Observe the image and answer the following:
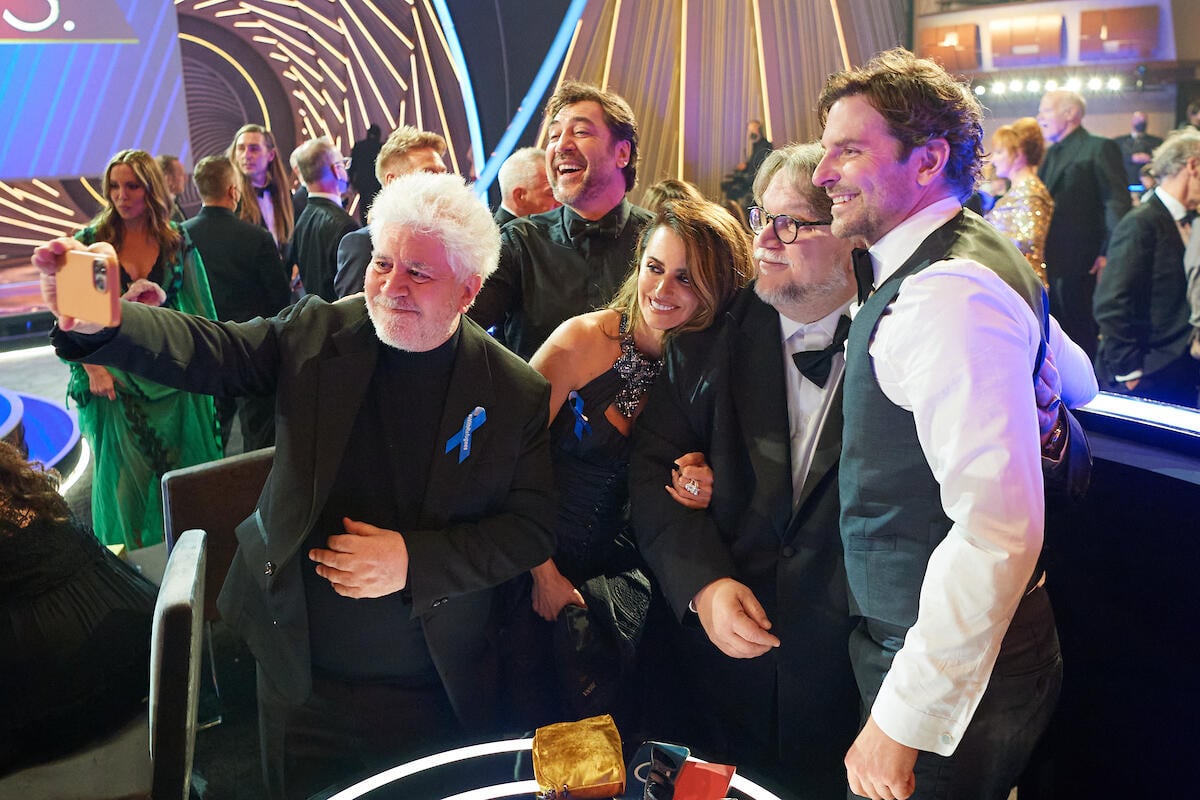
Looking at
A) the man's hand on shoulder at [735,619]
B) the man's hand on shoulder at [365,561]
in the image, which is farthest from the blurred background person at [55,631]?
the man's hand on shoulder at [735,619]

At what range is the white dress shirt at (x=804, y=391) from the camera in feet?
5.83

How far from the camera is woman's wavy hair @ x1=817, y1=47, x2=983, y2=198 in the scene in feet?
4.72

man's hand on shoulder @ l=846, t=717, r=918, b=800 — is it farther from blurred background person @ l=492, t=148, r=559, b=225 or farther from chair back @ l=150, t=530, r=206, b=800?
blurred background person @ l=492, t=148, r=559, b=225

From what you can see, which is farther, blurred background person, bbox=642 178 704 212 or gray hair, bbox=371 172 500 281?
blurred background person, bbox=642 178 704 212

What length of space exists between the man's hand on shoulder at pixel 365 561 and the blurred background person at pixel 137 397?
2.03 metres

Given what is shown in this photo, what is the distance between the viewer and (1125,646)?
6.34ft

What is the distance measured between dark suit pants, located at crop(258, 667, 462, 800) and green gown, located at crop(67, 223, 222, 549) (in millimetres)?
1871

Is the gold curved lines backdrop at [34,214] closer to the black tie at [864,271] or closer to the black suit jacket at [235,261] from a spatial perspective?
the black suit jacket at [235,261]

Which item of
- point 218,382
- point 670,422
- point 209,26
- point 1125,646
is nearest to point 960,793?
point 1125,646

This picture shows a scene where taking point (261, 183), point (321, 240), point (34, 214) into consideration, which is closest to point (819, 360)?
point (321, 240)

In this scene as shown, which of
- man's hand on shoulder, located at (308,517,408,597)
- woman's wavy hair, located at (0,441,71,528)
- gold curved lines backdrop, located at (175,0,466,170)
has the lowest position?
man's hand on shoulder, located at (308,517,408,597)

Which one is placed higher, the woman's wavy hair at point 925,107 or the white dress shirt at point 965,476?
the woman's wavy hair at point 925,107

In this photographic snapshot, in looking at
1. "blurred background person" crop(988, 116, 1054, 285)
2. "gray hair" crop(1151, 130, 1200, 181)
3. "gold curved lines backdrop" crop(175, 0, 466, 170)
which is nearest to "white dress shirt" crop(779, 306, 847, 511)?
"gray hair" crop(1151, 130, 1200, 181)

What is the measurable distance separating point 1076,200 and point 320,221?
4.29 m
